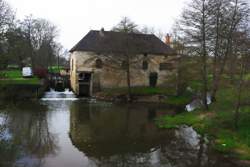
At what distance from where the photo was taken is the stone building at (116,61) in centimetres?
3919

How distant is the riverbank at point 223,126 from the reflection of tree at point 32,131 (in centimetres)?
814

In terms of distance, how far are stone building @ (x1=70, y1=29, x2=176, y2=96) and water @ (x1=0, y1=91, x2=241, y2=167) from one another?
12.1 m

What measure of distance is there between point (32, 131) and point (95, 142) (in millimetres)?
4801

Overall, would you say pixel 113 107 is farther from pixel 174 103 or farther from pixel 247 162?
pixel 247 162

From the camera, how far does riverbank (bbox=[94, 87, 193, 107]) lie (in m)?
37.1

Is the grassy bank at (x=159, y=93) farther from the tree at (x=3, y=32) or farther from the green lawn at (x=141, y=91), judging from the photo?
the tree at (x=3, y=32)

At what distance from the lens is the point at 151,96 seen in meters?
38.5

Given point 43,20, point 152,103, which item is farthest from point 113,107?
point 43,20

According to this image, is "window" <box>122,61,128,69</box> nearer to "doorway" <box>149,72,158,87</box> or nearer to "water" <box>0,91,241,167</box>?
"doorway" <box>149,72,158,87</box>

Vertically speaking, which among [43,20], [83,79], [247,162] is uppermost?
[43,20]

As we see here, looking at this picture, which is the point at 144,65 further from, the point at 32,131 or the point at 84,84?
the point at 32,131

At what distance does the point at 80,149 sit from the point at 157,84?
30.2m

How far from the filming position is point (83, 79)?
44531 mm

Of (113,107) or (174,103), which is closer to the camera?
(113,107)
